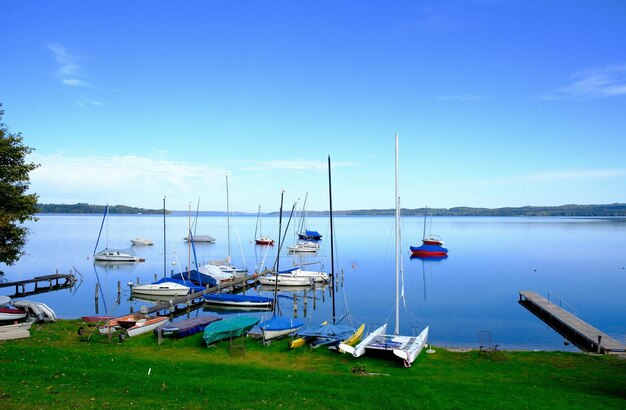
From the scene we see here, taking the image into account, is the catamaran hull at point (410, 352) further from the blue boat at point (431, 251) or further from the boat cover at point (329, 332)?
the blue boat at point (431, 251)

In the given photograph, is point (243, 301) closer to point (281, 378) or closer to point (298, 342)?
point (298, 342)

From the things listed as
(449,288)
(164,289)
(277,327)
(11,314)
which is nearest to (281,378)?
(277,327)

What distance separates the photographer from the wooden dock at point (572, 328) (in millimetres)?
25406

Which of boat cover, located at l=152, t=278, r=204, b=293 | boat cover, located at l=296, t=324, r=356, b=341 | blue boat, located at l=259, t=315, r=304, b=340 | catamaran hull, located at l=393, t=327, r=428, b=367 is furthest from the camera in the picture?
boat cover, located at l=152, t=278, r=204, b=293

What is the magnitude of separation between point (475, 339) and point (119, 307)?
3072 centimetres

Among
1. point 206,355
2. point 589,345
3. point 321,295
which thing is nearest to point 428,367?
point 206,355

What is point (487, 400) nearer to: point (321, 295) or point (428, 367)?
point (428, 367)

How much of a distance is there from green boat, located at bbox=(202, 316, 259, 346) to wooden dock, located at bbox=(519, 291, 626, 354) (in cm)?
1987

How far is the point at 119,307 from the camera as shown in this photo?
136 ft

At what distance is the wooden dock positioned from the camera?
25.4m

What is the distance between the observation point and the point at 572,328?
99.4ft

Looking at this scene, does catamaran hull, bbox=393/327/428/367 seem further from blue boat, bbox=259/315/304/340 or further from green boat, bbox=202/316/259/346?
green boat, bbox=202/316/259/346

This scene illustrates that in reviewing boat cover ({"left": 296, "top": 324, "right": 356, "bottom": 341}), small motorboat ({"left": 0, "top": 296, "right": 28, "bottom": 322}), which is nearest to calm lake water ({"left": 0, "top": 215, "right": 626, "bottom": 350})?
boat cover ({"left": 296, "top": 324, "right": 356, "bottom": 341})

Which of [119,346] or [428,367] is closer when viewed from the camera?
[428,367]
